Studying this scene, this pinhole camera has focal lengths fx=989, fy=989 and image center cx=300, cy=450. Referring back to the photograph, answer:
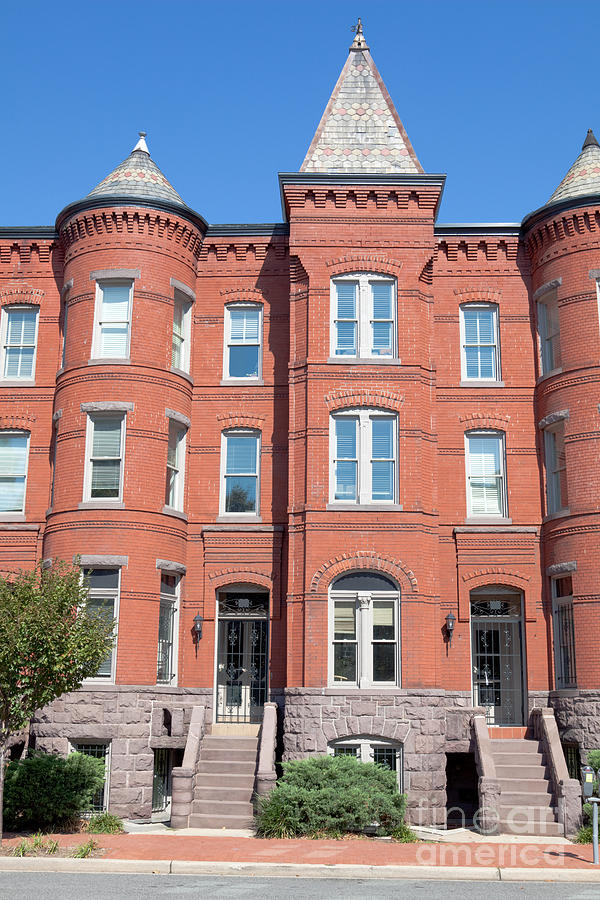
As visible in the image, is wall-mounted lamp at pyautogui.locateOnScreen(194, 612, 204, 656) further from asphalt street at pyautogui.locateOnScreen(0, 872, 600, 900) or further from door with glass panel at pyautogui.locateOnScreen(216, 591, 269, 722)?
asphalt street at pyautogui.locateOnScreen(0, 872, 600, 900)

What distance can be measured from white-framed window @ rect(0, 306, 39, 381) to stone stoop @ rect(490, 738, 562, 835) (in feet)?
43.9

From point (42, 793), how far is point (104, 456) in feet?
23.4

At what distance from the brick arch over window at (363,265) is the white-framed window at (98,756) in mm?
10968

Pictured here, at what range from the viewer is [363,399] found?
68.8 ft

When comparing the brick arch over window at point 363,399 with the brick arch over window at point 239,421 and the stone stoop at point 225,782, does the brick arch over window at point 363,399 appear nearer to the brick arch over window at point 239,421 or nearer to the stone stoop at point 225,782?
the brick arch over window at point 239,421

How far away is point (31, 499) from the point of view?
22328 mm

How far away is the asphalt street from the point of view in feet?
37.8

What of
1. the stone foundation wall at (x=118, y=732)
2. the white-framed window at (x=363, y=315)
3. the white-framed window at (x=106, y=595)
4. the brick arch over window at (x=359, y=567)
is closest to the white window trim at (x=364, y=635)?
the brick arch over window at (x=359, y=567)

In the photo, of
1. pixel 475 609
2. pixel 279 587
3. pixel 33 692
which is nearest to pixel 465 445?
pixel 475 609

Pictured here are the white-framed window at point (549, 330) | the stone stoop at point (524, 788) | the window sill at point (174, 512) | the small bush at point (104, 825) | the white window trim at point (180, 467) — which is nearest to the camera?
the small bush at point (104, 825)

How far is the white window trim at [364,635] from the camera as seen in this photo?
773 inches

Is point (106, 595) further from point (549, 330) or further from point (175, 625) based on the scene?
point (549, 330)

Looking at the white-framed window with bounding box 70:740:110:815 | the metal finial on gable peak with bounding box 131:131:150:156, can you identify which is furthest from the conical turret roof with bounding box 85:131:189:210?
the white-framed window with bounding box 70:740:110:815

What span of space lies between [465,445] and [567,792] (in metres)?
7.95
